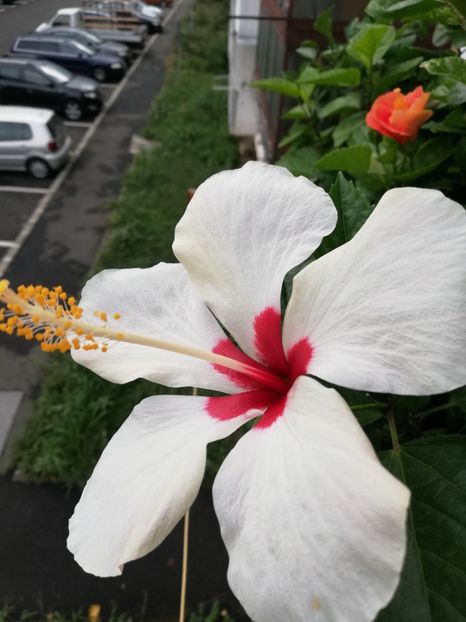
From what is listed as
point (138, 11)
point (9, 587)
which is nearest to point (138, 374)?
point (138, 11)

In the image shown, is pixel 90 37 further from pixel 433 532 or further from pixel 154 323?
pixel 433 532

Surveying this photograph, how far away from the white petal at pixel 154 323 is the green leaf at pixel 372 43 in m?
0.91

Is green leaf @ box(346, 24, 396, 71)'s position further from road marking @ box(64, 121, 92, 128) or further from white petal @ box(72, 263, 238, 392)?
road marking @ box(64, 121, 92, 128)

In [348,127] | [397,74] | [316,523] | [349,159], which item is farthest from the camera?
[348,127]

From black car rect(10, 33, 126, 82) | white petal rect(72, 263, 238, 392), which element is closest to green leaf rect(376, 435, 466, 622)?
white petal rect(72, 263, 238, 392)

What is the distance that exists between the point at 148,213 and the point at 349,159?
6.41m

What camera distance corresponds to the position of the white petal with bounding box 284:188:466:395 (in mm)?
575

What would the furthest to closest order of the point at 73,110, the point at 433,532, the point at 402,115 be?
the point at 73,110, the point at 402,115, the point at 433,532

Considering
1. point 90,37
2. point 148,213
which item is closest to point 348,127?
point 90,37

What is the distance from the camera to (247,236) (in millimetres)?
785

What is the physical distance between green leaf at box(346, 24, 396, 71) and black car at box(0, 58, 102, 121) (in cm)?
507

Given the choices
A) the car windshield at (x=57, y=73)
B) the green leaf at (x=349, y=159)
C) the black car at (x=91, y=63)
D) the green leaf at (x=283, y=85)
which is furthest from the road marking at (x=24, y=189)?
the green leaf at (x=349, y=159)

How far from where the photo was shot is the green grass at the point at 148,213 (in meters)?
4.24

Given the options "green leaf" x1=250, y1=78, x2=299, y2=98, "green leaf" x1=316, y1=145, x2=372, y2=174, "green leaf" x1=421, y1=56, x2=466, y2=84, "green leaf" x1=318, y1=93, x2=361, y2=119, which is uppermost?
"green leaf" x1=421, y1=56, x2=466, y2=84
